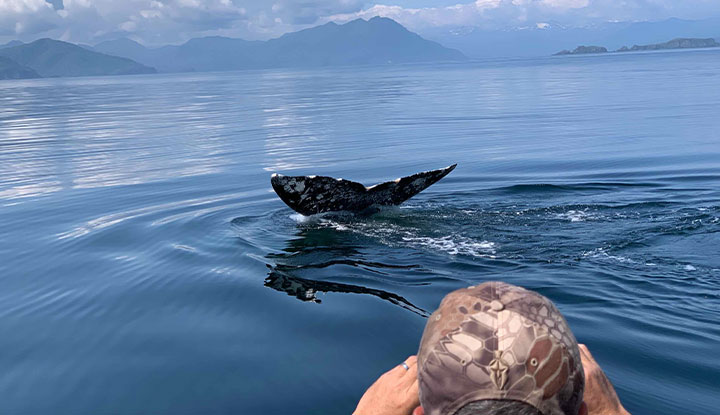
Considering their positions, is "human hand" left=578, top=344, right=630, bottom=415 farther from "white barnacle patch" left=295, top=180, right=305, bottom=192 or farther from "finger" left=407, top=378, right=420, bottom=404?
"white barnacle patch" left=295, top=180, right=305, bottom=192

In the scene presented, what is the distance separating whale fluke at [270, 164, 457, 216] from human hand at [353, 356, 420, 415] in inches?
289

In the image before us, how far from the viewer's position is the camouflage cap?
231cm

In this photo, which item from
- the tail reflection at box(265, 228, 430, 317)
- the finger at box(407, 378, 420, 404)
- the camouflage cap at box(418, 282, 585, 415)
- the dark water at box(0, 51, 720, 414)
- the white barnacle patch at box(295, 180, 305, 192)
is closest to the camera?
the camouflage cap at box(418, 282, 585, 415)

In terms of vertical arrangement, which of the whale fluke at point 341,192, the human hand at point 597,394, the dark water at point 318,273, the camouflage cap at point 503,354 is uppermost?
the camouflage cap at point 503,354

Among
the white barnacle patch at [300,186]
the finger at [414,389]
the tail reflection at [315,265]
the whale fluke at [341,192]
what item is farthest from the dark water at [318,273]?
the finger at [414,389]

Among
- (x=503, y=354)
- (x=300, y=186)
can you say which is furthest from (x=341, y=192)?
(x=503, y=354)

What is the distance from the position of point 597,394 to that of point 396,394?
84 centimetres

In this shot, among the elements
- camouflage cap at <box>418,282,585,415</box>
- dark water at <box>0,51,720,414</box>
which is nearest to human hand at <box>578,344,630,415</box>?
camouflage cap at <box>418,282,585,415</box>

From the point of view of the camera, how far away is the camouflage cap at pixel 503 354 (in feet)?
7.59

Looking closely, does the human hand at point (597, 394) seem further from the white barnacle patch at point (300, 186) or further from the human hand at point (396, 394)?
the white barnacle patch at point (300, 186)

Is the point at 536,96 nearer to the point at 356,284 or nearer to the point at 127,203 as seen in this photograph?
the point at 127,203

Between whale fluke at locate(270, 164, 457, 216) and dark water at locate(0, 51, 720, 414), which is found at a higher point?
whale fluke at locate(270, 164, 457, 216)

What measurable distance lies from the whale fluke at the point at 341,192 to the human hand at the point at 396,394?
7.33 m

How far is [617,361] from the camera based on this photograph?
5.55 meters
